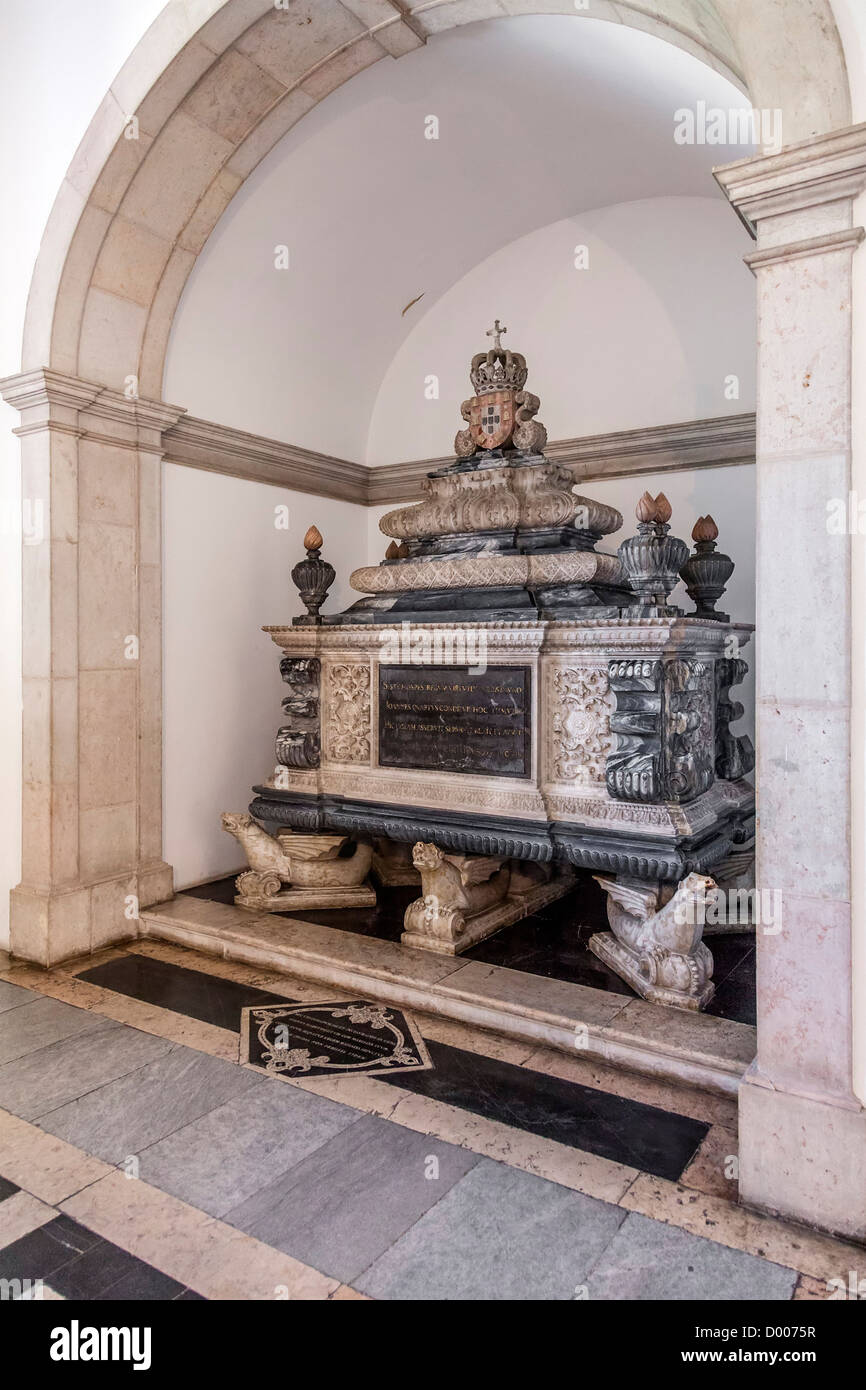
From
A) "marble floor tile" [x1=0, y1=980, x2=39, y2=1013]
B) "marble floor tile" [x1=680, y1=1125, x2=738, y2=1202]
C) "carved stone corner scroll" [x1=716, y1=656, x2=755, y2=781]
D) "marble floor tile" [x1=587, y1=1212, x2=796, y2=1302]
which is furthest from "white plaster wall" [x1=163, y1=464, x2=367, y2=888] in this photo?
"marble floor tile" [x1=587, y1=1212, x2=796, y2=1302]

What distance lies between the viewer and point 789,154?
2.11 metres

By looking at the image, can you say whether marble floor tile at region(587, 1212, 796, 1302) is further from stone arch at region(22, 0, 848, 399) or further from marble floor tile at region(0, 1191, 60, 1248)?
stone arch at region(22, 0, 848, 399)

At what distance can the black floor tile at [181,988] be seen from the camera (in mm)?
3447

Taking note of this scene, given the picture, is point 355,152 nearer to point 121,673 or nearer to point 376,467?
point 376,467

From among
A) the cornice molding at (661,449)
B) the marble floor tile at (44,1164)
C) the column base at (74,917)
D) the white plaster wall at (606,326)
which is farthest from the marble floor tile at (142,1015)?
the white plaster wall at (606,326)

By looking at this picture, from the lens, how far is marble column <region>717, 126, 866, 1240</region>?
2127 mm

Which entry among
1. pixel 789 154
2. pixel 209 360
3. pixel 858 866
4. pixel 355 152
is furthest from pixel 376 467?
pixel 858 866

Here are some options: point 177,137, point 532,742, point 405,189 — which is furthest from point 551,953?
point 405,189

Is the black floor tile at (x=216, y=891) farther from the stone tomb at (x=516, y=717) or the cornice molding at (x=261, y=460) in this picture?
the cornice molding at (x=261, y=460)

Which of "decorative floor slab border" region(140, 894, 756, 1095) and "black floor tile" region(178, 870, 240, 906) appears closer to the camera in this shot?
"decorative floor slab border" region(140, 894, 756, 1095)

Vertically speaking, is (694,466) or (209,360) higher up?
(209,360)

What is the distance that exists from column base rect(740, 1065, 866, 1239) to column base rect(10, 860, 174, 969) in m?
3.11

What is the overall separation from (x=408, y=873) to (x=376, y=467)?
9.68 feet

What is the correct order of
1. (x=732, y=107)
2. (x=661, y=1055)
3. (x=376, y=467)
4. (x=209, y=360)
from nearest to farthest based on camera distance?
(x=661, y=1055), (x=732, y=107), (x=209, y=360), (x=376, y=467)
